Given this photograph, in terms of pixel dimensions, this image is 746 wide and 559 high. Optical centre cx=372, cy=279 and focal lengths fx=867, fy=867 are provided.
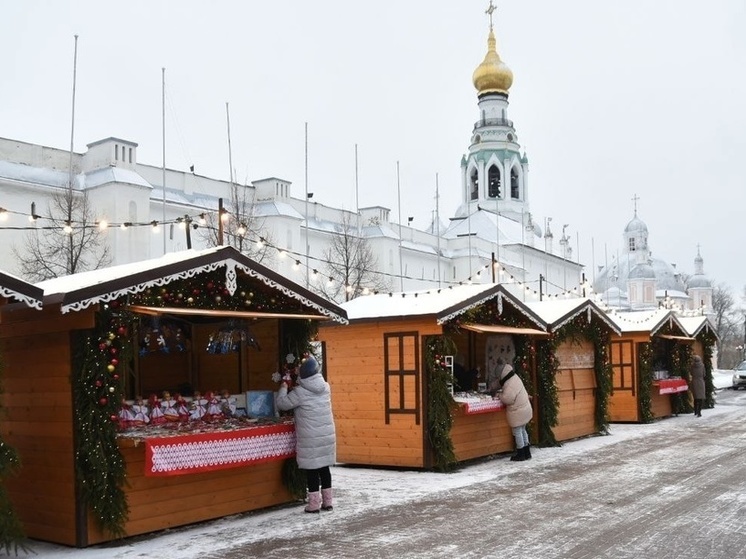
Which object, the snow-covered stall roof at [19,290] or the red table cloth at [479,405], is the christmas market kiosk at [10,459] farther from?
the red table cloth at [479,405]

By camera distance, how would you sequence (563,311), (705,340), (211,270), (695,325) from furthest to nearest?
1. (705,340)
2. (695,325)
3. (563,311)
4. (211,270)

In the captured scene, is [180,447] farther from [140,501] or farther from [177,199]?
[177,199]

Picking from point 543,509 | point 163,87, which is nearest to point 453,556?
point 543,509

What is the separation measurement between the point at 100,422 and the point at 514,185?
6296 centimetres

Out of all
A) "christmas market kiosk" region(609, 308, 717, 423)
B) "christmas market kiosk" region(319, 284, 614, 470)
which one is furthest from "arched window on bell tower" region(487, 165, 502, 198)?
"christmas market kiosk" region(319, 284, 614, 470)

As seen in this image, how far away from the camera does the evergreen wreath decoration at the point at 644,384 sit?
2005cm

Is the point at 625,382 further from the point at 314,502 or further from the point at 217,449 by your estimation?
the point at 217,449

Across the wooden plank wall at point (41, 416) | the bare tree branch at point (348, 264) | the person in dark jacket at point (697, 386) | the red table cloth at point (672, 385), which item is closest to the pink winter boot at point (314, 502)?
the wooden plank wall at point (41, 416)

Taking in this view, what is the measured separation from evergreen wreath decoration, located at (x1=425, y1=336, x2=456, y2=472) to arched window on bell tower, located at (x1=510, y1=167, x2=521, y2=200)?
186 ft

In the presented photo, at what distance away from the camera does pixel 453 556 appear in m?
7.22

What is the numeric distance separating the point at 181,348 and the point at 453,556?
4.66 metres

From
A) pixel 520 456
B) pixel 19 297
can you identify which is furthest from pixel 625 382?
pixel 19 297

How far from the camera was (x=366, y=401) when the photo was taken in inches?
510

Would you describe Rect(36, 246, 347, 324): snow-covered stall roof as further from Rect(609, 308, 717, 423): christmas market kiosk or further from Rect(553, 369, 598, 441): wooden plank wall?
Rect(609, 308, 717, 423): christmas market kiosk
